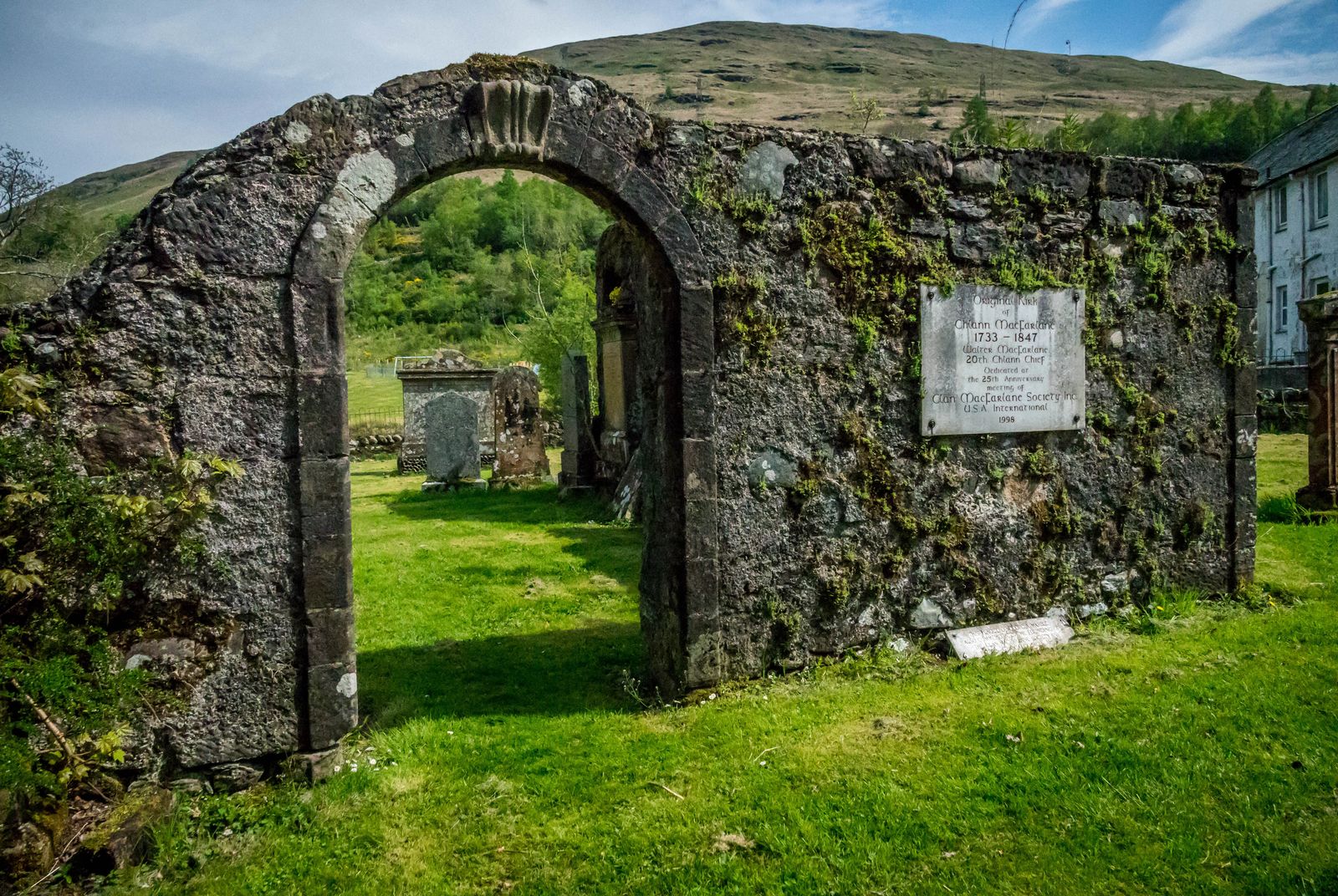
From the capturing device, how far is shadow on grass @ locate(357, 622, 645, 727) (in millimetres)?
4812

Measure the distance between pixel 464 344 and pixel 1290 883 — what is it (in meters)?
50.7

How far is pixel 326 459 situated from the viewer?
12.7ft

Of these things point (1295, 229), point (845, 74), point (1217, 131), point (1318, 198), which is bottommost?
point (1295, 229)

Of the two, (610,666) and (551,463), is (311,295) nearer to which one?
(610,666)

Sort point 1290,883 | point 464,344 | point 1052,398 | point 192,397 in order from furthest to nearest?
1. point 464,344
2. point 1052,398
3. point 192,397
4. point 1290,883

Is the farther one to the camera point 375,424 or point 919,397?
point 375,424

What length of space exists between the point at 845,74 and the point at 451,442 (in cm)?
8957

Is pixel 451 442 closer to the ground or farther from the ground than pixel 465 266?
closer to the ground

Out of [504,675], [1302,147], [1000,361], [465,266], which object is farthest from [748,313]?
[465,266]

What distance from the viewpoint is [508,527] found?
10.7 meters

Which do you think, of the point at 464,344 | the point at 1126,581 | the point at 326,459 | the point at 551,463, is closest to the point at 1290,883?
the point at 1126,581

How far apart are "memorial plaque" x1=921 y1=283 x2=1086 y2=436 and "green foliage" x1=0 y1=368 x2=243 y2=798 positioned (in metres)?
4.20

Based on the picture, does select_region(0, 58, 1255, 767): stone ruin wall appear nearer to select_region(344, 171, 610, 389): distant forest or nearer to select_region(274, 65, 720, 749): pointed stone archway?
select_region(274, 65, 720, 749): pointed stone archway

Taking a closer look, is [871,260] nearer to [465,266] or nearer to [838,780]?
[838,780]
